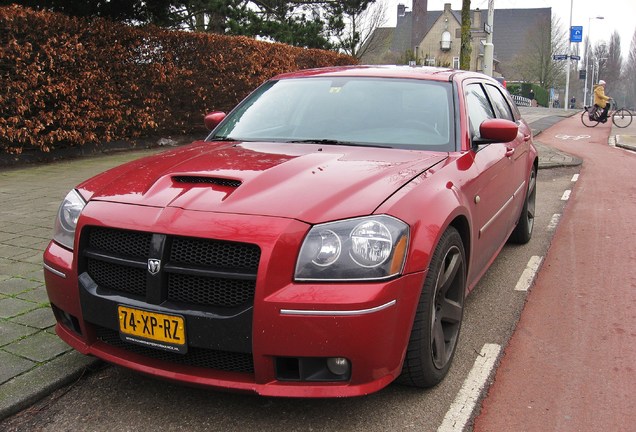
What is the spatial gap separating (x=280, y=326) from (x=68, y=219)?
1401 mm

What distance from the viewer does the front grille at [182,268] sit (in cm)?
249

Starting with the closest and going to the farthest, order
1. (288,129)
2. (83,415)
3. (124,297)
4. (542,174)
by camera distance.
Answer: (124,297), (83,415), (288,129), (542,174)

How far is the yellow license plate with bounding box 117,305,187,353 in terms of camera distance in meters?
2.54

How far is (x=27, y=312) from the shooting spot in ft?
12.6

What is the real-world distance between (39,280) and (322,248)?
2855 millimetres

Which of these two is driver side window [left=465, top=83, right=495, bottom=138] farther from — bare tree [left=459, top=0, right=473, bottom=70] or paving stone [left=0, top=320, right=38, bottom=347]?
bare tree [left=459, top=0, right=473, bottom=70]

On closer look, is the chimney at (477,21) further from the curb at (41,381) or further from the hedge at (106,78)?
the curb at (41,381)

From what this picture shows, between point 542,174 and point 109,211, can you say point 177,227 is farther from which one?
point 542,174

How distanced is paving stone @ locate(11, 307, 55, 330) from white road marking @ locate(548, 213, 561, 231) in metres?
5.28

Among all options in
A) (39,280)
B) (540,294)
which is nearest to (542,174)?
Result: (540,294)

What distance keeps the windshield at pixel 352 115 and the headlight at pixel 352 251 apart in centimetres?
121

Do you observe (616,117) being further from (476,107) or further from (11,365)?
(11,365)

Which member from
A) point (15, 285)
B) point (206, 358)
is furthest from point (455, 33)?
point (206, 358)

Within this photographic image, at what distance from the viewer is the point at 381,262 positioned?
2502 millimetres
